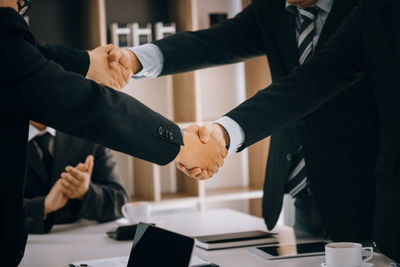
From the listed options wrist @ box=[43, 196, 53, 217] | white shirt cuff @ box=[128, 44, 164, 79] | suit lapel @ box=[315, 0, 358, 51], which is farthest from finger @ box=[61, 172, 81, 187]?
suit lapel @ box=[315, 0, 358, 51]

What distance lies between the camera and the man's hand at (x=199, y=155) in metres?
1.65

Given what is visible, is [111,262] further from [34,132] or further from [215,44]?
[34,132]

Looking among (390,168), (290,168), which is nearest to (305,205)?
(290,168)

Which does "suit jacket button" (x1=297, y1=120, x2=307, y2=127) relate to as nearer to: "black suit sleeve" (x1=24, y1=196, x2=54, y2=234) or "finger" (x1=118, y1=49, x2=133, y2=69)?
"finger" (x1=118, y1=49, x2=133, y2=69)

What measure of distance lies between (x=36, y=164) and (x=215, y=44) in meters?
1.12

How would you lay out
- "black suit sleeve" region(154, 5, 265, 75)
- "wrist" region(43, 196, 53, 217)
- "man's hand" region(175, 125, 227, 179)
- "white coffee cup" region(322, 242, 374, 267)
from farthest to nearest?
1. "wrist" region(43, 196, 53, 217)
2. "black suit sleeve" region(154, 5, 265, 75)
3. "man's hand" region(175, 125, 227, 179)
4. "white coffee cup" region(322, 242, 374, 267)

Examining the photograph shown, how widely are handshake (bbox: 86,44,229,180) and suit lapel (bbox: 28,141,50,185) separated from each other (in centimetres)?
94

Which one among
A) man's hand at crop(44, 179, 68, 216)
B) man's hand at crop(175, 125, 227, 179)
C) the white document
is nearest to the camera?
the white document

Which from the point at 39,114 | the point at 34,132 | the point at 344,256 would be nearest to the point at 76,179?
the point at 34,132

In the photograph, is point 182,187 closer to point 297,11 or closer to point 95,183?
point 95,183

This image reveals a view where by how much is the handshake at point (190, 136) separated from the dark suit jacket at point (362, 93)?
0.37 ft

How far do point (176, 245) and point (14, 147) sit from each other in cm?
40

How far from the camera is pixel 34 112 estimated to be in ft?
4.04

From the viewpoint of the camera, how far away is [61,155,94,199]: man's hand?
8.04ft
